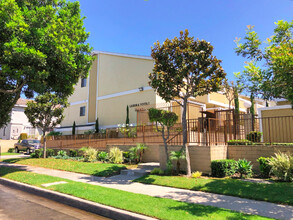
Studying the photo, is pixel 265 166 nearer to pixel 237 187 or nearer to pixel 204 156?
pixel 237 187

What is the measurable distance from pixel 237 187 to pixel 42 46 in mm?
10620

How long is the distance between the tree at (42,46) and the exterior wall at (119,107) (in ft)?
23.0

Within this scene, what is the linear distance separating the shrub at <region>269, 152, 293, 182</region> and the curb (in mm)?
5608

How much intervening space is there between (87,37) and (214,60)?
7.94m

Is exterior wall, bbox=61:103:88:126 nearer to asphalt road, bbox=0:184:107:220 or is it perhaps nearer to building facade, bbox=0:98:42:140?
building facade, bbox=0:98:42:140

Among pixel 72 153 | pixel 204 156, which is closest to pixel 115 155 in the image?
pixel 72 153

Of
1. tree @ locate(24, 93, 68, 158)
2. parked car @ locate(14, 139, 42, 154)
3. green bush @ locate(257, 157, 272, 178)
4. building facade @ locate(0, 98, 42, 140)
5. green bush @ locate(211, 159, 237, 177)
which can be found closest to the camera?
green bush @ locate(257, 157, 272, 178)

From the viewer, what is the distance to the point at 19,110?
4150cm

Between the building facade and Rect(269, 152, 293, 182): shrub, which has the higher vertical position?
the building facade

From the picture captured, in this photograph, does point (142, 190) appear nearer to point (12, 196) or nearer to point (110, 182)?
point (110, 182)

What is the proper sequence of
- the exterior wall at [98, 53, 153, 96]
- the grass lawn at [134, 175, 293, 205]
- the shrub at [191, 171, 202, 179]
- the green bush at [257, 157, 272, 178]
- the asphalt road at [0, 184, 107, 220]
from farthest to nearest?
the exterior wall at [98, 53, 153, 96], the shrub at [191, 171, 202, 179], the green bush at [257, 157, 272, 178], the grass lawn at [134, 175, 293, 205], the asphalt road at [0, 184, 107, 220]

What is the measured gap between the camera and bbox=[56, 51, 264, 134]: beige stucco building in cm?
1969

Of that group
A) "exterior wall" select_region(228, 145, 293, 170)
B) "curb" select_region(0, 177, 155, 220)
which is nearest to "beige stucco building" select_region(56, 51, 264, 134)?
"exterior wall" select_region(228, 145, 293, 170)

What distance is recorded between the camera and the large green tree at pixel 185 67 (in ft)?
31.3
